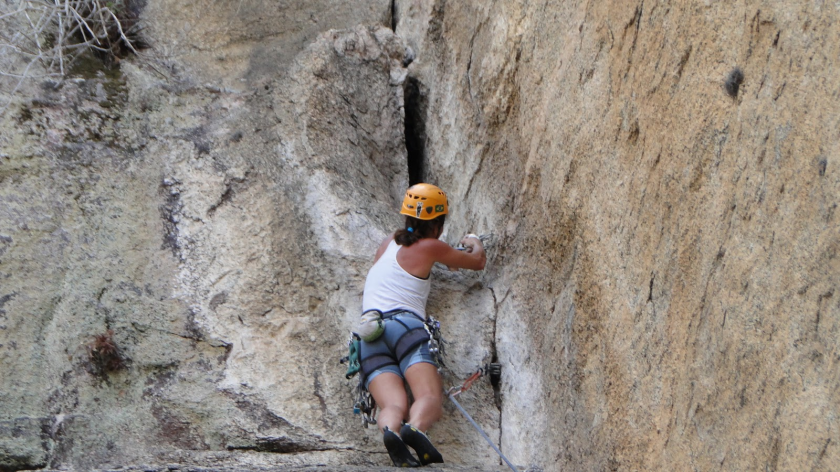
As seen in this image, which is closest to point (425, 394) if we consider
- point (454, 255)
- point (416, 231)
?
point (454, 255)

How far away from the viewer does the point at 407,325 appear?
4.48m

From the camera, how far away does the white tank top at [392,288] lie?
4.59 m

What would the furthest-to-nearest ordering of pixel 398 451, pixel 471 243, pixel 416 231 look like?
pixel 471 243
pixel 416 231
pixel 398 451

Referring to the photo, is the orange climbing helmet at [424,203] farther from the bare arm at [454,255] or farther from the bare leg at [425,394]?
the bare leg at [425,394]

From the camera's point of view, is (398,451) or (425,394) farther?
(425,394)

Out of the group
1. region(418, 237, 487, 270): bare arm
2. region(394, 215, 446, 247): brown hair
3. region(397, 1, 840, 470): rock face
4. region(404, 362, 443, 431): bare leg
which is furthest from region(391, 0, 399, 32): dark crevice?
region(404, 362, 443, 431): bare leg

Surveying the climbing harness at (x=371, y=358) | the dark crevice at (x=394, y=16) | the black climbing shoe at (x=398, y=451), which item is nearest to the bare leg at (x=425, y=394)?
the climbing harness at (x=371, y=358)

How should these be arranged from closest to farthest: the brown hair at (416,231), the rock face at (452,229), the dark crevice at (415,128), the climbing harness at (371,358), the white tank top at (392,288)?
the rock face at (452,229), the climbing harness at (371,358), the white tank top at (392,288), the brown hair at (416,231), the dark crevice at (415,128)

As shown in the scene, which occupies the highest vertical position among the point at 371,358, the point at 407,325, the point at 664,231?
the point at 664,231

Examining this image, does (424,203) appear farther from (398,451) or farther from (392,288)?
(398,451)

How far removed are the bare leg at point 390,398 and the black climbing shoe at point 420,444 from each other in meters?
0.14

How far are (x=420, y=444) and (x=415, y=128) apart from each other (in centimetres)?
331

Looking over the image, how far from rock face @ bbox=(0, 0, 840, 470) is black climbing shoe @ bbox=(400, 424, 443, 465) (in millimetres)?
443

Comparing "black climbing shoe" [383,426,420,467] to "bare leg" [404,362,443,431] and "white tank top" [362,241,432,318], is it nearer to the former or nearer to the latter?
"bare leg" [404,362,443,431]
